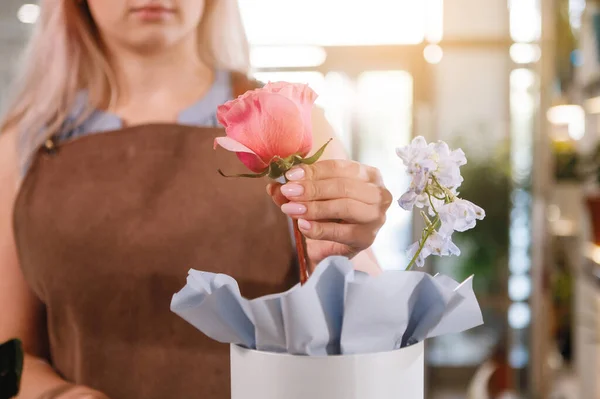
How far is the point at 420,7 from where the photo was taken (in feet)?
10.1

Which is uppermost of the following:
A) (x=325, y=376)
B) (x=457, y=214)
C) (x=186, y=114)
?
(x=186, y=114)

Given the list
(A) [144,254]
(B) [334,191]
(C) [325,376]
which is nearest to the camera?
(C) [325,376]

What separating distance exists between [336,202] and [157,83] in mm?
498

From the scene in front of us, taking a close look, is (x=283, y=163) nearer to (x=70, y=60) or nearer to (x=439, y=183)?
(x=439, y=183)

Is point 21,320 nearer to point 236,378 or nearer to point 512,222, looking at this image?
point 236,378

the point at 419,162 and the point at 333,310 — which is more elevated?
the point at 419,162

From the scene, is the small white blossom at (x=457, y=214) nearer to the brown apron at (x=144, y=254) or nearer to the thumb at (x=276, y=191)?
the thumb at (x=276, y=191)

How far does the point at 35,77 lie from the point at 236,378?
69 cm

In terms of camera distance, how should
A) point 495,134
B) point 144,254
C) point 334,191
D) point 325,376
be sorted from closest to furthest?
point 325,376 < point 334,191 < point 144,254 < point 495,134

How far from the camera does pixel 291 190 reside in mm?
488

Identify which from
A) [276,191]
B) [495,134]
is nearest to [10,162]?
[276,191]

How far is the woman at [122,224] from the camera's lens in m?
0.86

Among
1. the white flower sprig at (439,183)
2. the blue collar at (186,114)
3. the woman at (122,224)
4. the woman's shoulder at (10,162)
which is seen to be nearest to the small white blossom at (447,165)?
the white flower sprig at (439,183)

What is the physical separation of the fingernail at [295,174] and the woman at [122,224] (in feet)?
1.08
